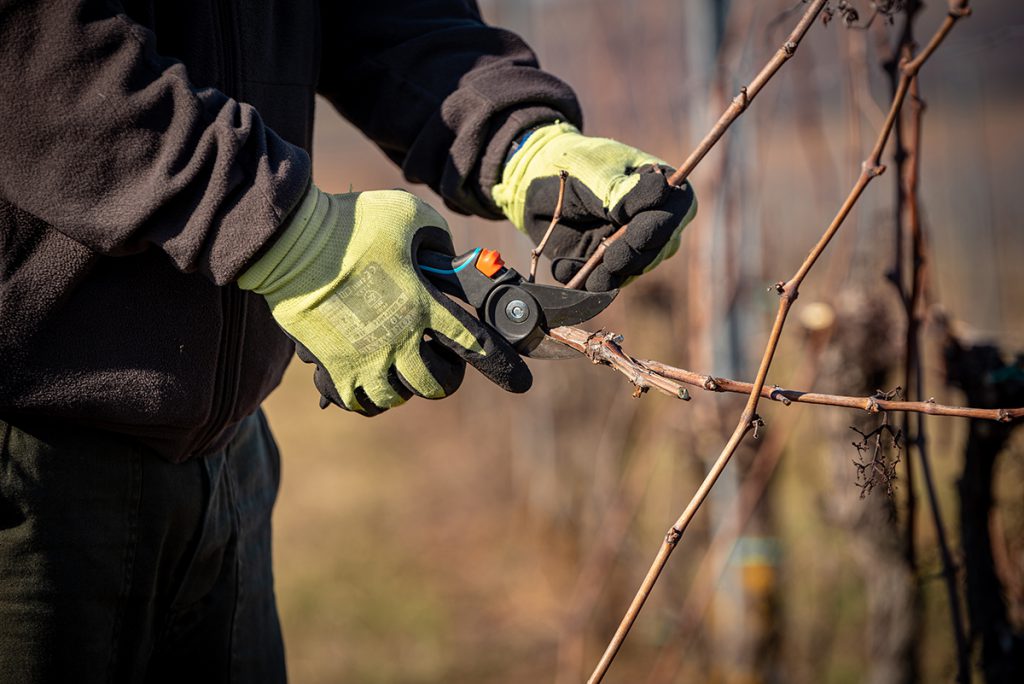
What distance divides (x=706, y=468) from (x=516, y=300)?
5.96ft

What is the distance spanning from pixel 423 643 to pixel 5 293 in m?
2.88

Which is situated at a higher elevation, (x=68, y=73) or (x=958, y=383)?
(x=958, y=383)

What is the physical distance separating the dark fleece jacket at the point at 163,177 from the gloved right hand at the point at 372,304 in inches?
2.7

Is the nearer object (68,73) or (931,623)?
(68,73)

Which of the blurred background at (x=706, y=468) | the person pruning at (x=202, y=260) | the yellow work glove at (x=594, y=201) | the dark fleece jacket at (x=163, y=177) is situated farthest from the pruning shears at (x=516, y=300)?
the blurred background at (x=706, y=468)

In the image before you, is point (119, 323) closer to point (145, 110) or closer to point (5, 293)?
point (5, 293)

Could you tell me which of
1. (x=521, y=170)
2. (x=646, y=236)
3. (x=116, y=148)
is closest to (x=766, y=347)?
(x=646, y=236)

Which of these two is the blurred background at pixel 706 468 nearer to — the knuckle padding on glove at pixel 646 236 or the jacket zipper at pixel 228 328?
the knuckle padding on glove at pixel 646 236

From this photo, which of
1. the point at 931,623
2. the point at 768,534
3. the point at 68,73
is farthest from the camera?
the point at 931,623

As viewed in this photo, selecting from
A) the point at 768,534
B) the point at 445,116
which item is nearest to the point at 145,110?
the point at 445,116

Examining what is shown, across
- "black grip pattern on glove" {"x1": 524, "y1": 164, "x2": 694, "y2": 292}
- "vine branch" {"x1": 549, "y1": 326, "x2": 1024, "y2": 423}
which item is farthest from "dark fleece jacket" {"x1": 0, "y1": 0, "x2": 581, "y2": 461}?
"vine branch" {"x1": 549, "y1": 326, "x2": 1024, "y2": 423}

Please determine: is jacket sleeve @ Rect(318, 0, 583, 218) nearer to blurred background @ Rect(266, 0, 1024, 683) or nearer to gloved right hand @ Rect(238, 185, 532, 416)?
gloved right hand @ Rect(238, 185, 532, 416)

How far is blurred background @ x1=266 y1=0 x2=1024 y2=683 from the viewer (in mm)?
2127

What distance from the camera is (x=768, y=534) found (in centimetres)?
279
